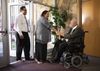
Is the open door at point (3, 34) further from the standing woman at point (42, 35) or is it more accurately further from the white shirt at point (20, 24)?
the standing woman at point (42, 35)

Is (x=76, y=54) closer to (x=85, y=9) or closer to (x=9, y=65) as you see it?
(x=9, y=65)

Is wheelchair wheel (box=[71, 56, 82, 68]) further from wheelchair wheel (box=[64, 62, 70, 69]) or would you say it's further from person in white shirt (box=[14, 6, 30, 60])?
person in white shirt (box=[14, 6, 30, 60])

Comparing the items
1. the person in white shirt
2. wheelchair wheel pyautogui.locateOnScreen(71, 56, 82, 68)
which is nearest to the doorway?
the person in white shirt

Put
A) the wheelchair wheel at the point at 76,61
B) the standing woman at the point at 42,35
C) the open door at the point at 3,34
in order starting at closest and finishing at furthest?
the open door at the point at 3,34
the wheelchair wheel at the point at 76,61
the standing woman at the point at 42,35

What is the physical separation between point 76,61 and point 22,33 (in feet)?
5.77

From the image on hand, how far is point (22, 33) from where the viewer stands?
257 inches

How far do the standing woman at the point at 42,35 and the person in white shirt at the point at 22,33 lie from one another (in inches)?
11.7

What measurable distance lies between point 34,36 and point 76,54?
161 centimetres

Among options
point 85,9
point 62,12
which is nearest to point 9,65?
point 62,12

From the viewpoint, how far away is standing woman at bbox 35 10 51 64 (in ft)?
21.0

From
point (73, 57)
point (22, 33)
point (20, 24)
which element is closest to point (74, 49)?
point (73, 57)

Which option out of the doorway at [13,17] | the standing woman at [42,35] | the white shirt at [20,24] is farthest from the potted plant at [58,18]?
the white shirt at [20,24]

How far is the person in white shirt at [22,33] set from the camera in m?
6.44

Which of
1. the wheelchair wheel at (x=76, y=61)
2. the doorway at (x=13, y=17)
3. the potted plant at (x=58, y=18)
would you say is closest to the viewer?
the wheelchair wheel at (x=76, y=61)
